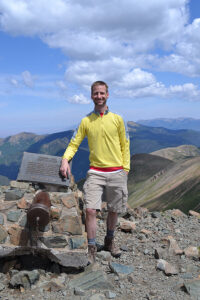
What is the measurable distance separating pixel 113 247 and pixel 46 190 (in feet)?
8.64

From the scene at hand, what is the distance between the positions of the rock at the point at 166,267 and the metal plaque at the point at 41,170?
3515 millimetres

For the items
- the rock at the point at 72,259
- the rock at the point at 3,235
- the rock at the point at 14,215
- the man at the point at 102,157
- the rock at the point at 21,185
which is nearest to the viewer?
the man at the point at 102,157

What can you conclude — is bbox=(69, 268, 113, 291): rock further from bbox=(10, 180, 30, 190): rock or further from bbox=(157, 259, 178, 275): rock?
bbox=(10, 180, 30, 190): rock

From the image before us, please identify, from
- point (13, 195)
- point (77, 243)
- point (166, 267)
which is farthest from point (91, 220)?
→ point (166, 267)

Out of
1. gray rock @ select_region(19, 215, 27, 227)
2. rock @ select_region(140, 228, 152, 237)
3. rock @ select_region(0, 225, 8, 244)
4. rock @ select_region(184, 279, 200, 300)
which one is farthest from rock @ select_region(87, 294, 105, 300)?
rock @ select_region(140, 228, 152, 237)

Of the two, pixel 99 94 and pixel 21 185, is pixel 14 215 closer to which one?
pixel 21 185


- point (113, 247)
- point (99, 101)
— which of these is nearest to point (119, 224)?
point (113, 247)

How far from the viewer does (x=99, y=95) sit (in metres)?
6.86

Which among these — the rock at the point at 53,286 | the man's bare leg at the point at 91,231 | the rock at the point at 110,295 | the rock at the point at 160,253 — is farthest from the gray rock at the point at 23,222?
the rock at the point at 160,253

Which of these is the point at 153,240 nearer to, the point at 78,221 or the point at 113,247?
the point at 113,247

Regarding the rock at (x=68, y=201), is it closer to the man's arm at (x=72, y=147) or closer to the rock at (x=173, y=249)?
the man's arm at (x=72, y=147)

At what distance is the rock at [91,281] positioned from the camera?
21.8ft

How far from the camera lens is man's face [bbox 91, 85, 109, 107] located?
22.4ft

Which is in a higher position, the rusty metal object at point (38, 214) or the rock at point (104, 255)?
the rusty metal object at point (38, 214)
